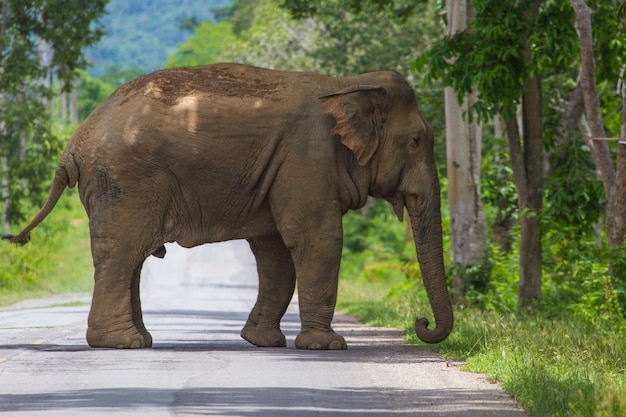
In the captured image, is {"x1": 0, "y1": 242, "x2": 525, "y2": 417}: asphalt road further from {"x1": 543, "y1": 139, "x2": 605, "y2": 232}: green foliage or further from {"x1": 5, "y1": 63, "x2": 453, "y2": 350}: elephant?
{"x1": 543, "y1": 139, "x2": 605, "y2": 232}: green foliage

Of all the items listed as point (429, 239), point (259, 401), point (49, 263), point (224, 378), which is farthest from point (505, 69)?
point (49, 263)

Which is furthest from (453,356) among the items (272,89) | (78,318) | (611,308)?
(78,318)

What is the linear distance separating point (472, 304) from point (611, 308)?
225 inches

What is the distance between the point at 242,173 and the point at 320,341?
2.00 meters

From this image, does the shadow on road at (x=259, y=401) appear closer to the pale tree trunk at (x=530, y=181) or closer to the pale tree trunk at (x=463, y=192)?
the pale tree trunk at (x=530, y=181)

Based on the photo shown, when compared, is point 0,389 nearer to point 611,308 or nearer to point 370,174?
point 370,174

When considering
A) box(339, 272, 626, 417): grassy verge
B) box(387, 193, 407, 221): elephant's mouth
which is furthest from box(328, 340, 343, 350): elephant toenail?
box(387, 193, 407, 221): elephant's mouth

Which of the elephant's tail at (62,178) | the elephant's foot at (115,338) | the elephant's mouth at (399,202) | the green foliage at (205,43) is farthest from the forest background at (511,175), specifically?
the green foliage at (205,43)

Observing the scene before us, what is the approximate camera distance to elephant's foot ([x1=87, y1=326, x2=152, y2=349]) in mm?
14852

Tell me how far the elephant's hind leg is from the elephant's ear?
2.62 metres

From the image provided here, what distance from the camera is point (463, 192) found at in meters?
24.6

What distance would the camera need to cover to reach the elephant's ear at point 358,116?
50.7 feet

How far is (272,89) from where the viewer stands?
15.7 metres

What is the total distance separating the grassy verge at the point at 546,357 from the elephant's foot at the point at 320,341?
1.14m
